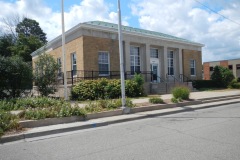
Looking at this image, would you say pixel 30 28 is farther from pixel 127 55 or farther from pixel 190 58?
pixel 127 55

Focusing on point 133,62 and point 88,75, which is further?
point 133,62

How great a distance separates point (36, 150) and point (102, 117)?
474cm

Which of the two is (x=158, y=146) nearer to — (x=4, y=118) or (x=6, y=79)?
(x=4, y=118)

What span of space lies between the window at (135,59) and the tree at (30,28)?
4592 centimetres

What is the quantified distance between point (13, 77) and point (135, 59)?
43.7 feet

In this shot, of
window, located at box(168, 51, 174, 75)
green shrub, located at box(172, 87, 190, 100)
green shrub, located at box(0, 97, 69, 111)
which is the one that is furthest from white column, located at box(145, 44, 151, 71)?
green shrub, located at box(0, 97, 69, 111)

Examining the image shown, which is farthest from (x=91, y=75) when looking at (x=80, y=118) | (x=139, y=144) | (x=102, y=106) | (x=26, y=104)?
(x=139, y=144)

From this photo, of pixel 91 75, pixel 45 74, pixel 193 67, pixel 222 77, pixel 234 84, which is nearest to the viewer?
pixel 45 74

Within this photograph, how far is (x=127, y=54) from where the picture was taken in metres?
23.9

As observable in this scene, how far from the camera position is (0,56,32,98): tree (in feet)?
51.5

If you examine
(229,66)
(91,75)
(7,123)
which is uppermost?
(229,66)

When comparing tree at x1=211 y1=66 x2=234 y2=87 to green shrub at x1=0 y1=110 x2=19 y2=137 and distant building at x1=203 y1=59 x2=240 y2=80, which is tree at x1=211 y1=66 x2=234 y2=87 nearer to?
green shrub at x1=0 y1=110 x2=19 y2=137

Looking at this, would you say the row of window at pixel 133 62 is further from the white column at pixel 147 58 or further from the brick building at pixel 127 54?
the white column at pixel 147 58

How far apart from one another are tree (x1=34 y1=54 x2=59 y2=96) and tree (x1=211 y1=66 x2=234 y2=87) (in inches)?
905
